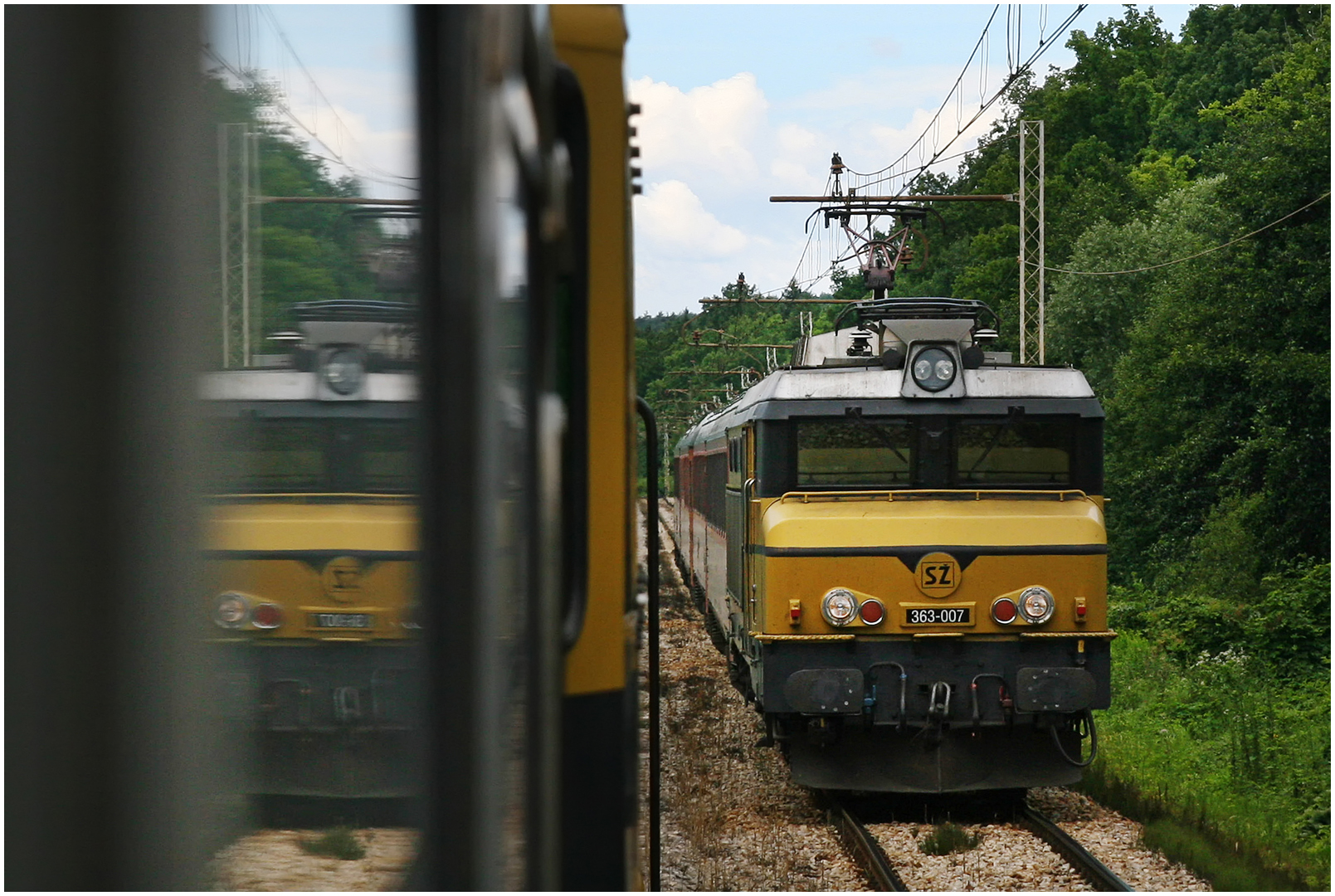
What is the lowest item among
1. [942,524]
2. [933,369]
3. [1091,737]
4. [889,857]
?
[889,857]

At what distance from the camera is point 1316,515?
60.3ft

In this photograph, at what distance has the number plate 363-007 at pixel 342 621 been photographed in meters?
1.07

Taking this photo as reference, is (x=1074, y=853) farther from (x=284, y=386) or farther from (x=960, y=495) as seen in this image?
(x=284, y=386)

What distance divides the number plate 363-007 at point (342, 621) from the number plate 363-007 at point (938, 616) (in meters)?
7.77

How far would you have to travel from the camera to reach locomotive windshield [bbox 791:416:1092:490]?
28.8 ft

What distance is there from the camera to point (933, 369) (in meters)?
8.82

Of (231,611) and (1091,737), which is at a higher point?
(231,611)

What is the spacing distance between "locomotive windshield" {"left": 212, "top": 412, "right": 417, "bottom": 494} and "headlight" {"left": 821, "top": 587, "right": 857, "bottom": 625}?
25.1 feet

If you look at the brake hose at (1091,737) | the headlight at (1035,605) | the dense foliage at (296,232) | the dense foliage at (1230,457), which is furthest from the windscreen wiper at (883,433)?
the dense foliage at (296,232)

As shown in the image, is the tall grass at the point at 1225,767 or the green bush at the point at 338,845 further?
the tall grass at the point at 1225,767

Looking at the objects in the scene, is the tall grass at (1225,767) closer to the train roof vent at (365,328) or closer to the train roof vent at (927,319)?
the train roof vent at (927,319)

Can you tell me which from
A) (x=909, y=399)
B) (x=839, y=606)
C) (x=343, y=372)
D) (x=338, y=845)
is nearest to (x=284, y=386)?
(x=343, y=372)

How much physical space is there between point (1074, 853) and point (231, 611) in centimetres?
810

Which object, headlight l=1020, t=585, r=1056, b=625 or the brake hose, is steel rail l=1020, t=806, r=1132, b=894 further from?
headlight l=1020, t=585, r=1056, b=625
